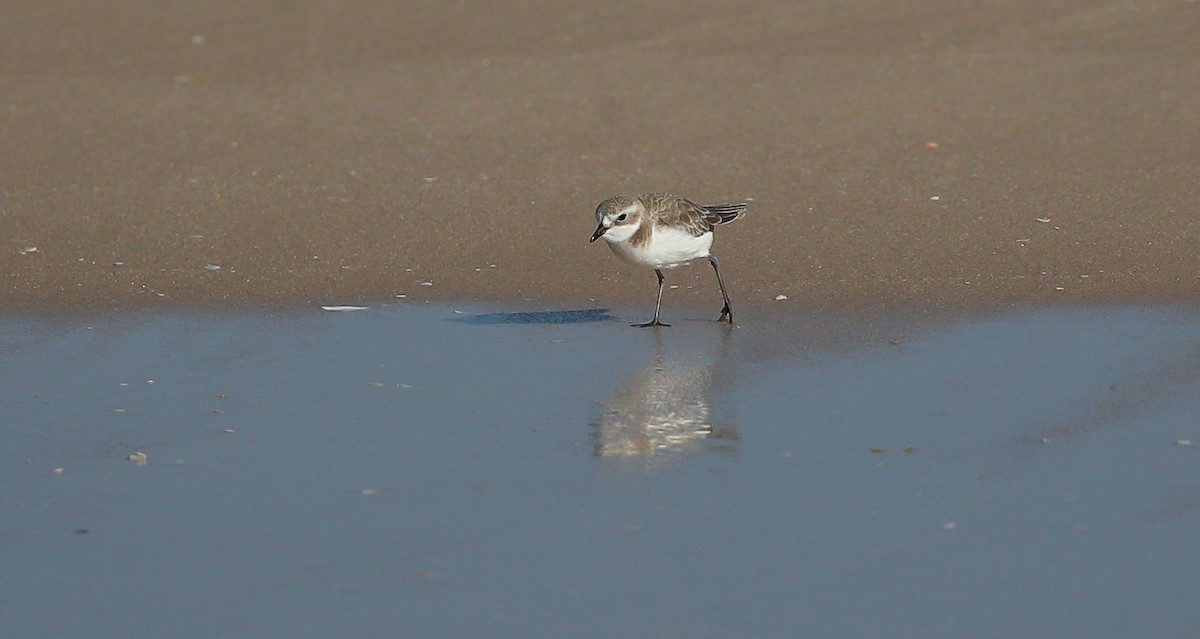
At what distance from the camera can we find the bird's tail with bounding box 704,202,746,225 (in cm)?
918

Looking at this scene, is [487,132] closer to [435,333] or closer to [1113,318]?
[435,333]

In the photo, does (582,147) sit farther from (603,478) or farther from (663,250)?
(603,478)

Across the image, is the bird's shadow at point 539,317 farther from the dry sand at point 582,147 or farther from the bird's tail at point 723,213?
the bird's tail at point 723,213

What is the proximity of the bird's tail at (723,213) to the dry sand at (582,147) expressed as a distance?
0.98ft

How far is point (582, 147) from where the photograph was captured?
12219 millimetres

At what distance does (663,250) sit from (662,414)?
1950 mm

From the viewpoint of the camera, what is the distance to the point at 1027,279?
8922 millimetres

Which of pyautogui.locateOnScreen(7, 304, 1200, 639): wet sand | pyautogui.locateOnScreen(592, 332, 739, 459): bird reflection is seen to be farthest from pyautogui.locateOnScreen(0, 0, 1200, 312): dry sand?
pyautogui.locateOnScreen(592, 332, 739, 459): bird reflection

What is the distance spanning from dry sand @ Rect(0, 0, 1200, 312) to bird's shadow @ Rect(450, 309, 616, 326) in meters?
0.31

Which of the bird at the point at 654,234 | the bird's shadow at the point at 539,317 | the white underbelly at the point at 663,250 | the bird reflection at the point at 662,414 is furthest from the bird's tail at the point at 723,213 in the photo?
the bird reflection at the point at 662,414

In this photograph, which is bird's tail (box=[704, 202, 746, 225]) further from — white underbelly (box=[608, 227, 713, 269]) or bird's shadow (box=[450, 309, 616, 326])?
bird's shadow (box=[450, 309, 616, 326])

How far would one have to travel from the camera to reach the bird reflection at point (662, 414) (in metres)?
6.30

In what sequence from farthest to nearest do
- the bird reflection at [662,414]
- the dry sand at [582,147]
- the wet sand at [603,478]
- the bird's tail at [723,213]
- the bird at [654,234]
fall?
the dry sand at [582,147], the bird's tail at [723,213], the bird at [654,234], the bird reflection at [662,414], the wet sand at [603,478]

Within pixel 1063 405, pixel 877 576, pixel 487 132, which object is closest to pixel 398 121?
pixel 487 132
